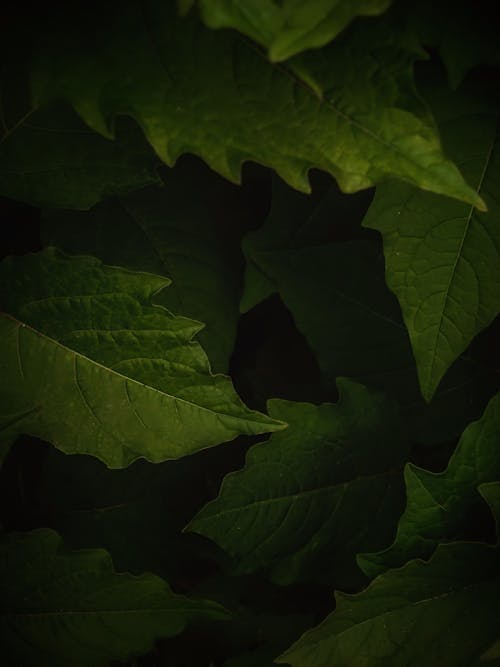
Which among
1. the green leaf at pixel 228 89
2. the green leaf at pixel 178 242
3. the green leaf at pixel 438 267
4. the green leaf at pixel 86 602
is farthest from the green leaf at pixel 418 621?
the green leaf at pixel 228 89

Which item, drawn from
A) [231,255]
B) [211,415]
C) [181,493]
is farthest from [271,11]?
[181,493]

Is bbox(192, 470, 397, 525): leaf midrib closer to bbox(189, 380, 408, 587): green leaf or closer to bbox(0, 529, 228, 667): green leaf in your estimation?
bbox(189, 380, 408, 587): green leaf

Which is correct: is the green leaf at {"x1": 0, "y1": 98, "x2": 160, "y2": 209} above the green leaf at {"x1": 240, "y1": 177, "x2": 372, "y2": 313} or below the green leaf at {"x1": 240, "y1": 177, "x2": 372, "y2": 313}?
above

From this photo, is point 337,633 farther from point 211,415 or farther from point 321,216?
point 321,216

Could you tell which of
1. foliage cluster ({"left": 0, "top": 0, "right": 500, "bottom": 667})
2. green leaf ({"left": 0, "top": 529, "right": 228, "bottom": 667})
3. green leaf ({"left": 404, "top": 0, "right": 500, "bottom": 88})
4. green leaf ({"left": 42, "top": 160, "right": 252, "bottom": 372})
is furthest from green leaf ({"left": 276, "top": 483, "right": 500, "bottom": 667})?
green leaf ({"left": 404, "top": 0, "right": 500, "bottom": 88})

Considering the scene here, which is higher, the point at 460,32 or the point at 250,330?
the point at 460,32

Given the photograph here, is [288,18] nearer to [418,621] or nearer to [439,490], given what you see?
[439,490]

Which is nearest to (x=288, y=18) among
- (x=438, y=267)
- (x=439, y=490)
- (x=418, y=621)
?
(x=438, y=267)

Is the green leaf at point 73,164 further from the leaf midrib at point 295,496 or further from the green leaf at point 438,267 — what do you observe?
the leaf midrib at point 295,496
